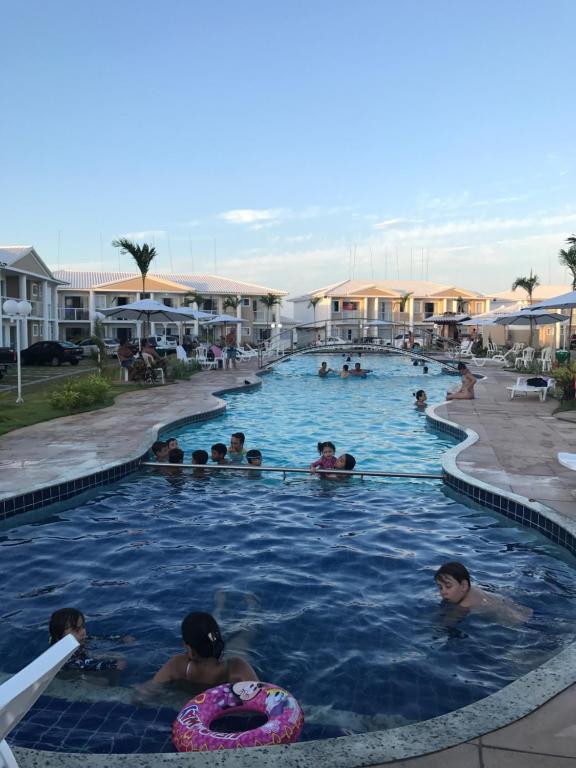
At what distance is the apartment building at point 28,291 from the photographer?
34.0 m

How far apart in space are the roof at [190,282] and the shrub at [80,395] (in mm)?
39944

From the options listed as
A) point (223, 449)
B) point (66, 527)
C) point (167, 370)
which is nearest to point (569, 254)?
point (167, 370)

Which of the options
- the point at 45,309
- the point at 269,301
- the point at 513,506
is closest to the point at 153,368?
the point at 513,506

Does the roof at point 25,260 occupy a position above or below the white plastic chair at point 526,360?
above

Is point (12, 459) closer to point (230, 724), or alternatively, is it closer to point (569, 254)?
point (230, 724)

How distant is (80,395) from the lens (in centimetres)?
1473

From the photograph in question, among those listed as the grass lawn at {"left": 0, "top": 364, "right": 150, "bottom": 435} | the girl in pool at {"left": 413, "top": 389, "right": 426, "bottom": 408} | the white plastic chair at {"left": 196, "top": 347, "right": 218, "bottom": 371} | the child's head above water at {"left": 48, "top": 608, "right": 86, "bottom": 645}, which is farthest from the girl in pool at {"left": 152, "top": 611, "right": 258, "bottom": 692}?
the white plastic chair at {"left": 196, "top": 347, "right": 218, "bottom": 371}

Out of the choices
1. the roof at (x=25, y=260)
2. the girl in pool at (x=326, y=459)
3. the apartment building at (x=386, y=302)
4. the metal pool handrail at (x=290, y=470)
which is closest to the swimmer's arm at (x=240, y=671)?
the metal pool handrail at (x=290, y=470)

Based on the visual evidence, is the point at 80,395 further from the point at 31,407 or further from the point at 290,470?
the point at 290,470

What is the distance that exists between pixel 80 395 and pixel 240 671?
11.4 meters

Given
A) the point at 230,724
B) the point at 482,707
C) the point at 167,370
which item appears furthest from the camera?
the point at 167,370

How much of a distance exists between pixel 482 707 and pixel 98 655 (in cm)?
278

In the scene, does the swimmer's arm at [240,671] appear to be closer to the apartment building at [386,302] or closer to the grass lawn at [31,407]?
the grass lawn at [31,407]

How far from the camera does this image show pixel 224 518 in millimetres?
7844
